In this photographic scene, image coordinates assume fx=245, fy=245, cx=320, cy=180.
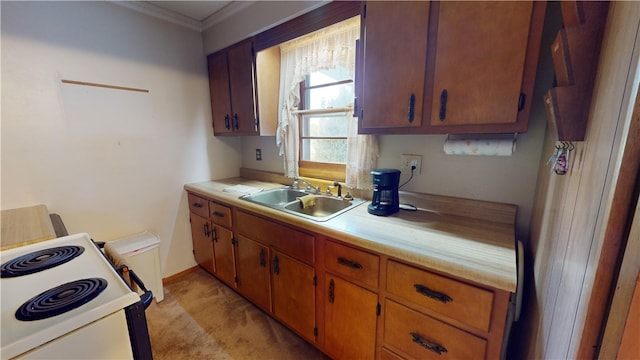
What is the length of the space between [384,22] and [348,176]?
3.08 ft

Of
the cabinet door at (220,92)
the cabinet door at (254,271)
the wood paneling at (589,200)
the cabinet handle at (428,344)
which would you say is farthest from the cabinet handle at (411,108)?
the cabinet door at (220,92)

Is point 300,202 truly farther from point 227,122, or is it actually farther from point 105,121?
point 105,121

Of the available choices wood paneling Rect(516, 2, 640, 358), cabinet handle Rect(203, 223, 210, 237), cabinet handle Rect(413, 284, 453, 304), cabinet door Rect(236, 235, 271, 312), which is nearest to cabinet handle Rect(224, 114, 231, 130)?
cabinet handle Rect(203, 223, 210, 237)

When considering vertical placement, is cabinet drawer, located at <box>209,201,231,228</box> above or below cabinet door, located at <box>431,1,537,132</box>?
below

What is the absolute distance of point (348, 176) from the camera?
1.76 metres

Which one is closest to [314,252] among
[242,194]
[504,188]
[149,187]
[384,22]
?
[242,194]

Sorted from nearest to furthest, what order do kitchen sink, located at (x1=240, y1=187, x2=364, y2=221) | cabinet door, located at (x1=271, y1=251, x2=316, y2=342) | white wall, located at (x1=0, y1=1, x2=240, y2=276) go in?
cabinet door, located at (x1=271, y1=251, x2=316, y2=342) < white wall, located at (x1=0, y1=1, x2=240, y2=276) < kitchen sink, located at (x1=240, y1=187, x2=364, y2=221)

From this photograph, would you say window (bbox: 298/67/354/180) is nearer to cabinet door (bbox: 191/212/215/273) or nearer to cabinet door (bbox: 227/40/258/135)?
cabinet door (bbox: 227/40/258/135)

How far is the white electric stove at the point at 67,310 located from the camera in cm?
62

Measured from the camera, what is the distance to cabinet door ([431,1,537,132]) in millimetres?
949

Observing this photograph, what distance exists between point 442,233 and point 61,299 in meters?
1.41

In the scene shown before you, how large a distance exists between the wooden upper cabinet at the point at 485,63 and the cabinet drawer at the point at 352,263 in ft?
2.35

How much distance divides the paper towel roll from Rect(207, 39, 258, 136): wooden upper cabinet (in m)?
1.47

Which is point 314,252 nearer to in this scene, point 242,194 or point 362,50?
point 242,194
